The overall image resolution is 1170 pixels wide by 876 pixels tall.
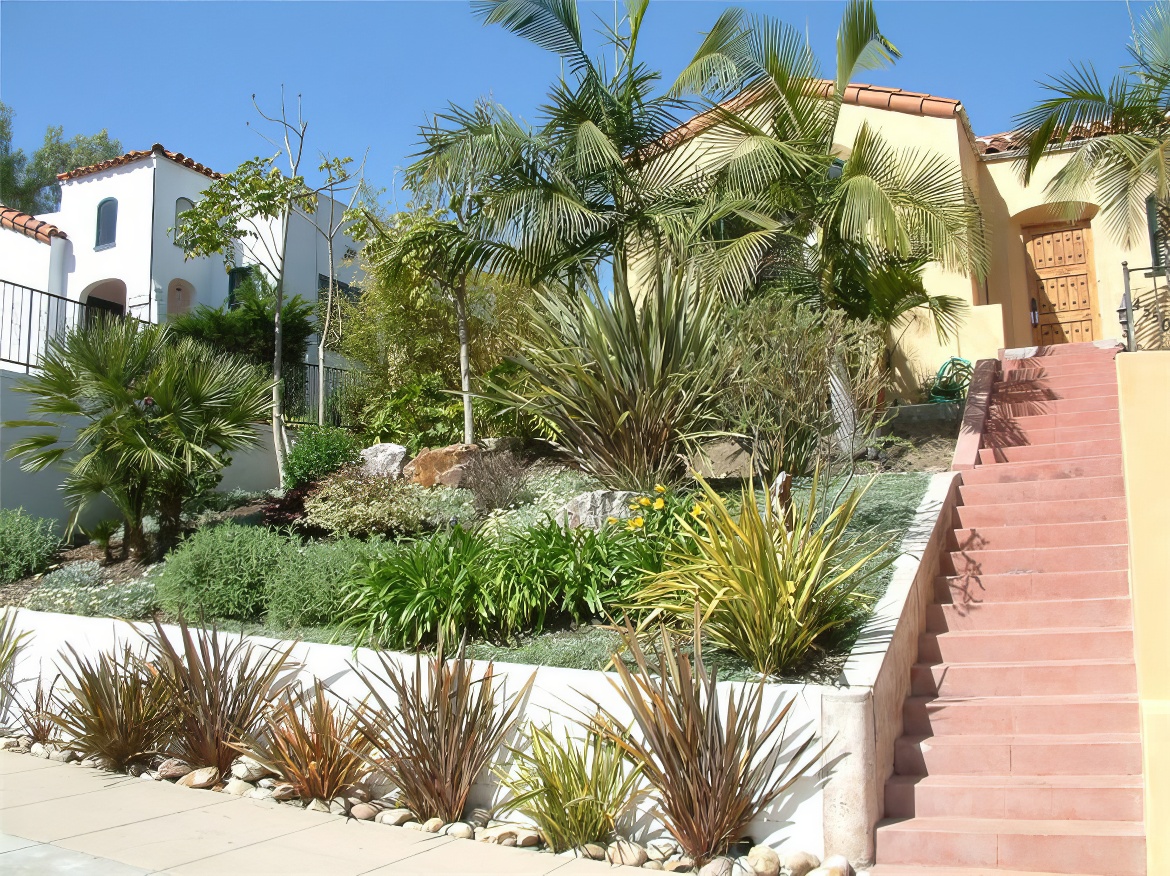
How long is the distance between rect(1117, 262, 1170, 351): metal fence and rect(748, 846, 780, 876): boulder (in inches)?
413

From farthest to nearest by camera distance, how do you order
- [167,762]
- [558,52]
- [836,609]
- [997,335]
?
[997,335], [558,52], [167,762], [836,609]

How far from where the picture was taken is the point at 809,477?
10031 millimetres

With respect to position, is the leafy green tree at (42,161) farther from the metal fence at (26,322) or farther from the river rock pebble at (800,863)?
the river rock pebble at (800,863)

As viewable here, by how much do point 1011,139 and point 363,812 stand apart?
13535 mm

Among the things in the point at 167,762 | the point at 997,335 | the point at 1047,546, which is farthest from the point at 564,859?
the point at 997,335

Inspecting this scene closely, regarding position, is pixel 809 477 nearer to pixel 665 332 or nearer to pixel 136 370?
pixel 665 332

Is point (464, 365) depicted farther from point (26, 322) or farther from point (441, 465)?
point (26, 322)

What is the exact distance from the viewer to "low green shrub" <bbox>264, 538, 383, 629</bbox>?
786 centimetres

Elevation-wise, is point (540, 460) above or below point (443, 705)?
above

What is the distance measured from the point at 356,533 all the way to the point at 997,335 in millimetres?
9552

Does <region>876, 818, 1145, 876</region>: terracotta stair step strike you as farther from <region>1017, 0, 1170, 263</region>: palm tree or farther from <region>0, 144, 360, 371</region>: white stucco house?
<region>0, 144, 360, 371</region>: white stucco house

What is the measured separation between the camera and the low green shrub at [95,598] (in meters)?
8.90

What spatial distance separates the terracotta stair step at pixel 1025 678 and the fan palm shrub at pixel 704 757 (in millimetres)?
1471

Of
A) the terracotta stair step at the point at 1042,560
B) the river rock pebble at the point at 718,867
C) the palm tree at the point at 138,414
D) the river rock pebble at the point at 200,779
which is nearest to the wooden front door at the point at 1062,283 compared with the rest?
the terracotta stair step at the point at 1042,560
